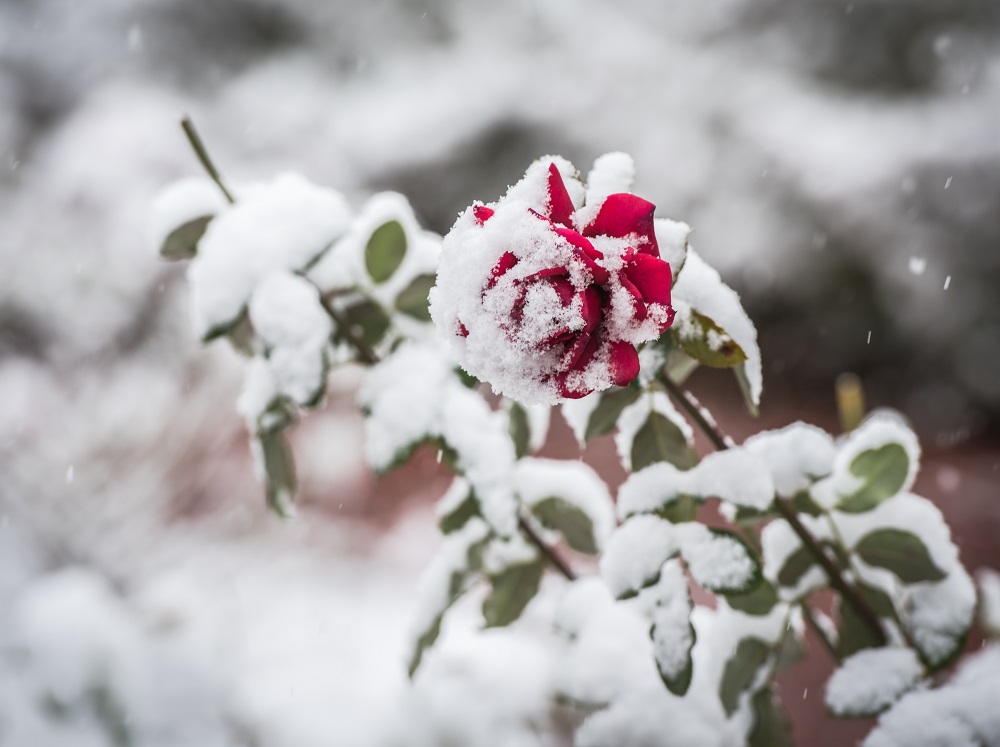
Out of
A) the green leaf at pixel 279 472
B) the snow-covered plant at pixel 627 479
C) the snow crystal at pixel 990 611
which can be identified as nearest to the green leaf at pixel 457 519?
the snow-covered plant at pixel 627 479

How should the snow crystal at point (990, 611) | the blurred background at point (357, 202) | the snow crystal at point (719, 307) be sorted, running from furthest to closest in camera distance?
the blurred background at point (357, 202) < the snow crystal at point (990, 611) < the snow crystal at point (719, 307)

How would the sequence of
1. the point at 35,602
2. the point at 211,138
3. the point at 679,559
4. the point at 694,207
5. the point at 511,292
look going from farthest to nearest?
1. the point at 211,138
2. the point at 694,207
3. the point at 35,602
4. the point at 679,559
5. the point at 511,292

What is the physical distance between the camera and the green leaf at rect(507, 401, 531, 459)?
646 mm

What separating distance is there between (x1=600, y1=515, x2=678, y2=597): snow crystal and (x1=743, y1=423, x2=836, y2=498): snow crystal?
0.09 meters

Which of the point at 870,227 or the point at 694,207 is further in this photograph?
the point at 694,207

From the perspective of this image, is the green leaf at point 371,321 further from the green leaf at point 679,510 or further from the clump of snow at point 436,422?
the green leaf at point 679,510

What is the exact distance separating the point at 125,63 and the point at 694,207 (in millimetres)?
2692

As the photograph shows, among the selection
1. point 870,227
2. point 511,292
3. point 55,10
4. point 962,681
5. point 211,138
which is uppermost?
point 511,292

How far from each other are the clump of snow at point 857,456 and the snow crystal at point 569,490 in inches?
6.8

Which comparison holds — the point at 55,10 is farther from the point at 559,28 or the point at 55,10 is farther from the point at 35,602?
the point at 35,602

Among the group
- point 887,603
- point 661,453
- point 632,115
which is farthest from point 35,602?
point 632,115

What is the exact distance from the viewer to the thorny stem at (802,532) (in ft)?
1.56

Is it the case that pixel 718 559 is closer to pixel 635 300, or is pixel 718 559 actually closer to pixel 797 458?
pixel 797 458

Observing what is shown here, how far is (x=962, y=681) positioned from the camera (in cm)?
53
